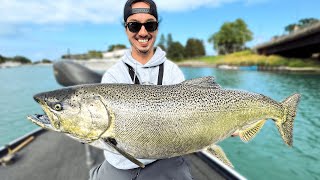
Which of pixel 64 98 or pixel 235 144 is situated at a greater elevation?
pixel 64 98

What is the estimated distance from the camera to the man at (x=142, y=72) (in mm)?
3410

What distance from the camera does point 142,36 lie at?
11.3 feet

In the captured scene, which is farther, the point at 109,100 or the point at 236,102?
the point at 236,102

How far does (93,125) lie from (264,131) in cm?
1362

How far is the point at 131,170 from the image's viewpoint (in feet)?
11.2

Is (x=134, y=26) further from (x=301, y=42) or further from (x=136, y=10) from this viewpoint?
(x=301, y=42)

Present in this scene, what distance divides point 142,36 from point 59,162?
A: 4.68 metres

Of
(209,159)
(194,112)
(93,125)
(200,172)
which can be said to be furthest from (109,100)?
(209,159)

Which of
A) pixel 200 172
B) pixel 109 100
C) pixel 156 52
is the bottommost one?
pixel 200 172

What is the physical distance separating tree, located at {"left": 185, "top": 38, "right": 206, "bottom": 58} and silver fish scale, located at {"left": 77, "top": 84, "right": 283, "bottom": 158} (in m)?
138

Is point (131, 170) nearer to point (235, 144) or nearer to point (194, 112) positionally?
point (194, 112)

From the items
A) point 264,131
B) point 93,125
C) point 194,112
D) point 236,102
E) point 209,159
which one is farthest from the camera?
point 264,131

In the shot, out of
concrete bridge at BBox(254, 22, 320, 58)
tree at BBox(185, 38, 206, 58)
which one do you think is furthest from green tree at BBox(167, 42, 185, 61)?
concrete bridge at BBox(254, 22, 320, 58)

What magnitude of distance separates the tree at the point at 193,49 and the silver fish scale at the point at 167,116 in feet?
452
